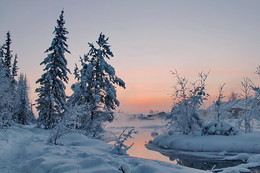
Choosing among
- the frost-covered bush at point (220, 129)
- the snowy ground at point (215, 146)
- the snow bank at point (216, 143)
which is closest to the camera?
the snowy ground at point (215, 146)

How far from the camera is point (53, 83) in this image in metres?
22.7

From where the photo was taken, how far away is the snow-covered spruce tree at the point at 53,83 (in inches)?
864

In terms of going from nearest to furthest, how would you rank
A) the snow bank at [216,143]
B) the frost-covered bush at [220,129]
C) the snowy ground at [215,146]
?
the snowy ground at [215,146]
the snow bank at [216,143]
the frost-covered bush at [220,129]

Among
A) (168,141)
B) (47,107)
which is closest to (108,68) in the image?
(47,107)

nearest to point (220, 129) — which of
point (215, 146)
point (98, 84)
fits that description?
point (215, 146)

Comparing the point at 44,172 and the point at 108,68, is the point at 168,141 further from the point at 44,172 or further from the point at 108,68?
the point at 44,172

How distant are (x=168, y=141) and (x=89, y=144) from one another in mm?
11777

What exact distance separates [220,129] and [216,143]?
201 centimetres

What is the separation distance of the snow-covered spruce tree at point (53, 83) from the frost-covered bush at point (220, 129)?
13.7 meters

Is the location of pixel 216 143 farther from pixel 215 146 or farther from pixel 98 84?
pixel 98 84

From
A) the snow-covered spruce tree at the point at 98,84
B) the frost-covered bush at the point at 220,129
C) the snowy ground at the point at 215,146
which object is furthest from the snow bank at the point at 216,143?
the snow-covered spruce tree at the point at 98,84

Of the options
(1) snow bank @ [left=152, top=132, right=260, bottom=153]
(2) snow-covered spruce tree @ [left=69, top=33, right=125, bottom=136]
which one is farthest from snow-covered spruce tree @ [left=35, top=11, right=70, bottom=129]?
(1) snow bank @ [left=152, top=132, right=260, bottom=153]

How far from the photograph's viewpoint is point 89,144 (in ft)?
34.1

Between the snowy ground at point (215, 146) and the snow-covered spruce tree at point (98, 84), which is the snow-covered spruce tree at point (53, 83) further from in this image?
the snowy ground at point (215, 146)
